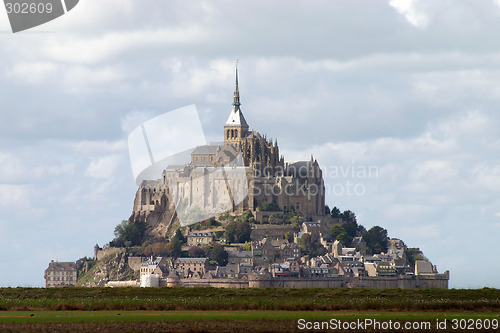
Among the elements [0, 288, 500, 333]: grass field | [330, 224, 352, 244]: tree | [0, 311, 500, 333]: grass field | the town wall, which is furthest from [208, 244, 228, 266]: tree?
[0, 311, 500, 333]: grass field

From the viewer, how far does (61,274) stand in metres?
137

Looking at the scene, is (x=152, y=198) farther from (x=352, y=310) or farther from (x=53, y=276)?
(x=352, y=310)

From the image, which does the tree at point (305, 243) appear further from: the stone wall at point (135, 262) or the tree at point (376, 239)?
the stone wall at point (135, 262)

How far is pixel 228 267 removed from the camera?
404 ft

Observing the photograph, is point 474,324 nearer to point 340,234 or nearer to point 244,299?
point 244,299

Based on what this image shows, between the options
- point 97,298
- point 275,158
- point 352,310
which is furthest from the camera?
point 275,158

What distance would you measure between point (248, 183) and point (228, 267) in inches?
639

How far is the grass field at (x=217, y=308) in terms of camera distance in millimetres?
44594

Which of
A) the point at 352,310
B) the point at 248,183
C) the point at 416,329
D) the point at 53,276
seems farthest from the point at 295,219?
the point at 416,329

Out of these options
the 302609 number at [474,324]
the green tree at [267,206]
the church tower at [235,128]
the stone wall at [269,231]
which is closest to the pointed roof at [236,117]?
the church tower at [235,128]

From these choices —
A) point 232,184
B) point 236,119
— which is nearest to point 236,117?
point 236,119

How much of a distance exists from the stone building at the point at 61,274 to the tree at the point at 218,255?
20.2m

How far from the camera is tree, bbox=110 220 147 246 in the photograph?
13825 cm

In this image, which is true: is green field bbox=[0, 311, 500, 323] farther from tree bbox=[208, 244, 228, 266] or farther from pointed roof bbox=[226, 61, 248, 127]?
pointed roof bbox=[226, 61, 248, 127]
